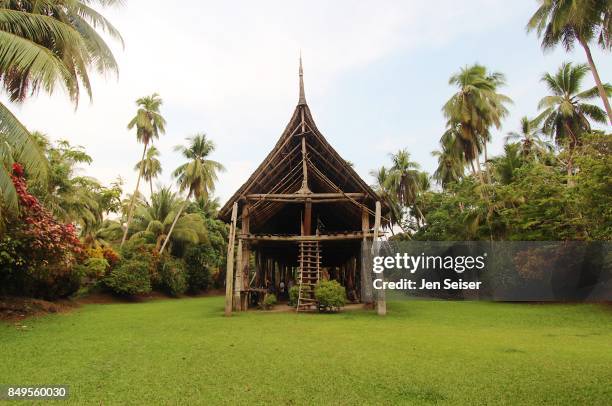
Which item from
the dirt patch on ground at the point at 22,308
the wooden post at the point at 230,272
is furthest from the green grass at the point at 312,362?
the wooden post at the point at 230,272

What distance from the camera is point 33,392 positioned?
15.0 ft

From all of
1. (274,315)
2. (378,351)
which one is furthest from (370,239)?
(378,351)

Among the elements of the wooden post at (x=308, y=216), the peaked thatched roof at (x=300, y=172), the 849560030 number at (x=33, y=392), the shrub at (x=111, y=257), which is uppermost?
the peaked thatched roof at (x=300, y=172)

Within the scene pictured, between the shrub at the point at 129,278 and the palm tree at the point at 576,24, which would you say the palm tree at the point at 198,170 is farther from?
the palm tree at the point at 576,24

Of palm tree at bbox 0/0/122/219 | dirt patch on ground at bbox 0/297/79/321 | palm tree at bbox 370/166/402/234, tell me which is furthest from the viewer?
palm tree at bbox 370/166/402/234

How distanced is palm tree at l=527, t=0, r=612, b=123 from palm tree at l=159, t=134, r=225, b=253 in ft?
72.9

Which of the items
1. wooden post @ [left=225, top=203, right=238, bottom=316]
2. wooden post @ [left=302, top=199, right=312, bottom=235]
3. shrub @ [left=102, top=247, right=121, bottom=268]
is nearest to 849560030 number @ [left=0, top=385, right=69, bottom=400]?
wooden post @ [left=225, top=203, right=238, bottom=316]

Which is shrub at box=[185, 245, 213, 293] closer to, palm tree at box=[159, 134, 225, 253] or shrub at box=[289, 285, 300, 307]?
palm tree at box=[159, 134, 225, 253]

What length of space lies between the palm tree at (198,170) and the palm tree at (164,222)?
148 cm

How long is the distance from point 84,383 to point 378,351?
4303 millimetres

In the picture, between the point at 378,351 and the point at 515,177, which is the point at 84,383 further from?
the point at 515,177

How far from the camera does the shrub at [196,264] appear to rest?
27.6 meters

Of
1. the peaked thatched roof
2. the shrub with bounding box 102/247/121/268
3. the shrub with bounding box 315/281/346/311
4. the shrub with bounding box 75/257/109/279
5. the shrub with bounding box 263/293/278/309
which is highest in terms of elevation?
the peaked thatched roof

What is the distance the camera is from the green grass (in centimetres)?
452
